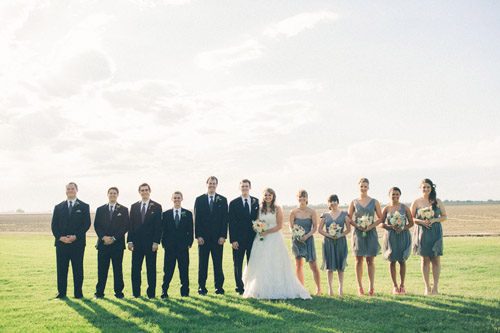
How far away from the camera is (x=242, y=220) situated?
1016cm

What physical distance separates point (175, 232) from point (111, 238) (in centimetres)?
162

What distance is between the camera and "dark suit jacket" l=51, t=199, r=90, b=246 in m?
10.2

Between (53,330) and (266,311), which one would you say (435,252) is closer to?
(266,311)

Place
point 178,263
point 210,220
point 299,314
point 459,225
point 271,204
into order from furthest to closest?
point 459,225 → point 210,220 → point 178,263 → point 271,204 → point 299,314

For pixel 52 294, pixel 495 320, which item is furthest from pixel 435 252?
pixel 52 294

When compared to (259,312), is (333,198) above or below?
above

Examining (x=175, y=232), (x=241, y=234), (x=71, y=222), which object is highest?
(x=71, y=222)

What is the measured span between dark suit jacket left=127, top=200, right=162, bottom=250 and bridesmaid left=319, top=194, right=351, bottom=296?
13.9 ft

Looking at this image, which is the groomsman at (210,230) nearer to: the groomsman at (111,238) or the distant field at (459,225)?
the groomsman at (111,238)

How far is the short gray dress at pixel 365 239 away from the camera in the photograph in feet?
32.8

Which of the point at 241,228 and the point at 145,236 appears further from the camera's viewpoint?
the point at 241,228

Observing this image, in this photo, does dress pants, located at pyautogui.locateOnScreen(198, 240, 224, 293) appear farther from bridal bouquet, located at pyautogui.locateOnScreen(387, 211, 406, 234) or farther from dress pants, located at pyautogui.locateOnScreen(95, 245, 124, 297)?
bridal bouquet, located at pyautogui.locateOnScreen(387, 211, 406, 234)

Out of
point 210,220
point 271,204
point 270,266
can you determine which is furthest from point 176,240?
point 271,204

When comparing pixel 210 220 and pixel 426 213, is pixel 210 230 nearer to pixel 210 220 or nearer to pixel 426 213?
pixel 210 220
